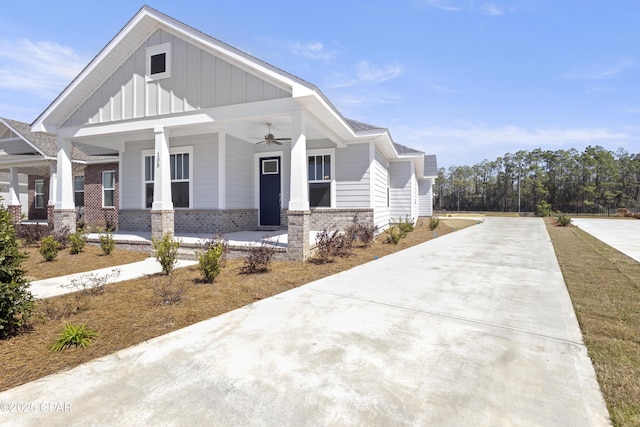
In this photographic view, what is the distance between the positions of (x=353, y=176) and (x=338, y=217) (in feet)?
5.19

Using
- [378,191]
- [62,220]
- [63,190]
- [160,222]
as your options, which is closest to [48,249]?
[160,222]

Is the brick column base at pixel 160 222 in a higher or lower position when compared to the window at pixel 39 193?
lower

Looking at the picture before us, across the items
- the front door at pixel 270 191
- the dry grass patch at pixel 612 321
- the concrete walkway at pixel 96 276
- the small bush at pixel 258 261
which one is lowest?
the concrete walkway at pixel 96 276

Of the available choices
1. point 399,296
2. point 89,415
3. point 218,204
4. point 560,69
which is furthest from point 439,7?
point 89,415

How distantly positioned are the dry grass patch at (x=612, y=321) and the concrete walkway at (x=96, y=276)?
6.40m

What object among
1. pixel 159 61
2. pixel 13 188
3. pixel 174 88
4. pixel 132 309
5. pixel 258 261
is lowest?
pixel 132 309

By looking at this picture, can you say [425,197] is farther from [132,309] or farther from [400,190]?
[132,309]

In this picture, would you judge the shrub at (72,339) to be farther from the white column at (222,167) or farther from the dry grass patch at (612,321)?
the white column at (222,167)

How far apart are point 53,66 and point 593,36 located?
58.5ft

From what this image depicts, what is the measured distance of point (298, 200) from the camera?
688 cm

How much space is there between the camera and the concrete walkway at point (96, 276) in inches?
190

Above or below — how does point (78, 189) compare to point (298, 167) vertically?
below

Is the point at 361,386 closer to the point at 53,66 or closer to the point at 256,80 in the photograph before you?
the point at 256,80

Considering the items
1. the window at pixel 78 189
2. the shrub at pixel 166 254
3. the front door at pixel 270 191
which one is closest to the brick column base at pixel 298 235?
the shrub at pixel 166 254
